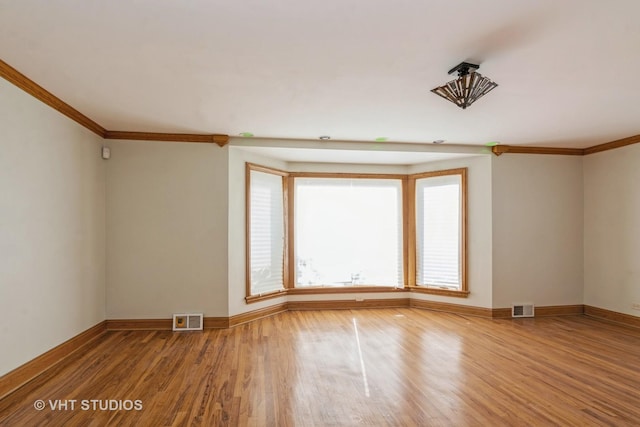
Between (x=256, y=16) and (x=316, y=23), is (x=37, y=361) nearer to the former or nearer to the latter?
(x=256, y=16)

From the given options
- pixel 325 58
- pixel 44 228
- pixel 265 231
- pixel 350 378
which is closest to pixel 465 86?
pixel 325 58

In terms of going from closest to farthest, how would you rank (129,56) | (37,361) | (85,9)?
1. (85,9)
2. (129,56)
3. (37,361)

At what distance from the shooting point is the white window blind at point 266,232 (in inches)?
209

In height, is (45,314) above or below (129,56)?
below

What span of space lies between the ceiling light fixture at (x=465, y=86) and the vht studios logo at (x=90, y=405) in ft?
11.3

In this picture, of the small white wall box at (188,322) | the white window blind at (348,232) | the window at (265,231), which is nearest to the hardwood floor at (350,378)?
the small white wall box at (188,322)

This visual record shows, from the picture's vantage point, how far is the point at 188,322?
472 centimetres

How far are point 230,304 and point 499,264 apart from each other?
3987 mm

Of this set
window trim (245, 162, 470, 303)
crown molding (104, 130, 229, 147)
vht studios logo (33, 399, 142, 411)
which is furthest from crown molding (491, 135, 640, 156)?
vht studios logo (33, 399, 142, 411)

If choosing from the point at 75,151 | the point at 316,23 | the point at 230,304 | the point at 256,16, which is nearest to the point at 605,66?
the point at 316,23

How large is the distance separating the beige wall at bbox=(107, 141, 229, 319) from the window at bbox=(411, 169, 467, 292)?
3.26 m

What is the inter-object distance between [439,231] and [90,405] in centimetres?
505

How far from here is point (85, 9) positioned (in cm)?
205

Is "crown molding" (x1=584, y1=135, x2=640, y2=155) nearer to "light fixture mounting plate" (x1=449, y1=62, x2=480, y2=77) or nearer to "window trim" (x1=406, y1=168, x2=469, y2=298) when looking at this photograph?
"window trim" (x1=406, y1=168, x2=469, y2=298)
